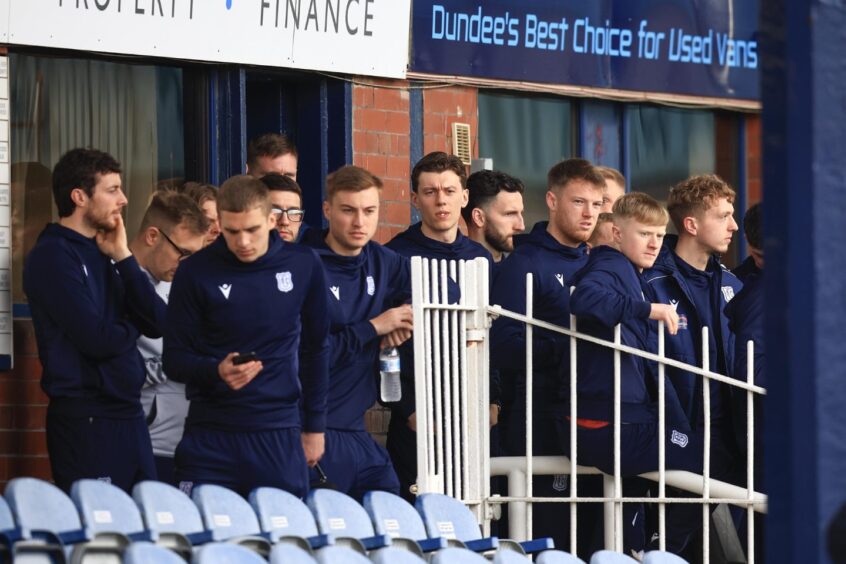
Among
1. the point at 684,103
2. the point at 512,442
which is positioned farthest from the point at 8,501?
the point at 684,103

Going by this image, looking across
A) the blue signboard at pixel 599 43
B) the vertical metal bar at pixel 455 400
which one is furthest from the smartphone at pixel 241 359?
the blue signboard at pixel 599 43

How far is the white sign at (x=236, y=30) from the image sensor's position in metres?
8.66

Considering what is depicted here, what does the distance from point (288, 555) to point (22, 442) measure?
3.57 m

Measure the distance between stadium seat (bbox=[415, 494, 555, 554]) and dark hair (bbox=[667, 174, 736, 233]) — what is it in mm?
2139

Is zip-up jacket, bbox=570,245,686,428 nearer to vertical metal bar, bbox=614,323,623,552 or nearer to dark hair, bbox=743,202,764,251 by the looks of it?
vertical metal bar, bbox=614,323,623,552

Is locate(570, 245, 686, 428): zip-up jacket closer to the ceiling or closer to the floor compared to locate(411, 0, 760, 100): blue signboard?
closer to the floor

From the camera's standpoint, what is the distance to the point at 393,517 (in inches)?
264

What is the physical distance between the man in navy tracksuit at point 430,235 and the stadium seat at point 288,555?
2802 millimetres

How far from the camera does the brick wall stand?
848cm

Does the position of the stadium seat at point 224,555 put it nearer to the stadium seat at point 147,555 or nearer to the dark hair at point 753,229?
the stadium seat at point 147,555

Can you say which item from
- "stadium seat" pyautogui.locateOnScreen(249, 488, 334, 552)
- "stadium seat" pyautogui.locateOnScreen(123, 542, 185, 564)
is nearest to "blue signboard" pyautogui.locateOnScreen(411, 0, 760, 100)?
"stadium seat" pyautogui.locateOnScreen(249, 488, 334, 552)

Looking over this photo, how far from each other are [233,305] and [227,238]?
27 cm

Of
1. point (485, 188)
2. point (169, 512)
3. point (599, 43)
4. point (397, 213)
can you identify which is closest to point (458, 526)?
point (169, 512)

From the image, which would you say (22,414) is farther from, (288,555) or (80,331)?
(288,555)
